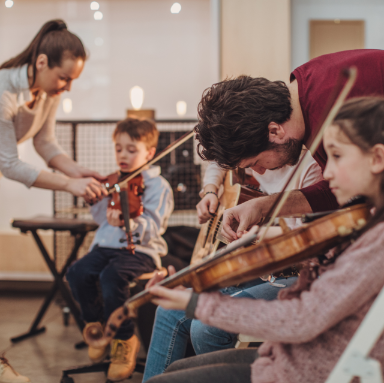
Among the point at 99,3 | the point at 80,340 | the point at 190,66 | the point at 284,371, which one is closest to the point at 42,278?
the point at 80,340

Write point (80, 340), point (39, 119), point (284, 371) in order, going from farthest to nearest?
point (80, 340)
point (39, 119)
point (284, 371)

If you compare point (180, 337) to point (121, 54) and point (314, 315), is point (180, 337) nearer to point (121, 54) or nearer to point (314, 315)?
point (314, 315)

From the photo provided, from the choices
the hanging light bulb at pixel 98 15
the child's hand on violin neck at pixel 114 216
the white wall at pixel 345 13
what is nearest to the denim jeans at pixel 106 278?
the child's hand on violin neck at pixel 114 216

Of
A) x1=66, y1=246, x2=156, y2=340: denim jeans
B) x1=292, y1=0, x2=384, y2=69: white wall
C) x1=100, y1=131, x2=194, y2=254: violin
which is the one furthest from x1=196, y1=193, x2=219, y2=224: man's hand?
x1=292, y1=0, x2=384, y2=69: white wall

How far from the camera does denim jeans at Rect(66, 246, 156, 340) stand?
1675 millimetres

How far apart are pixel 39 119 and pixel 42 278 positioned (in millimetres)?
1428

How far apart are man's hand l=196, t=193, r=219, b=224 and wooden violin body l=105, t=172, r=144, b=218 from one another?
351mm

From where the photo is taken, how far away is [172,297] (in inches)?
30.2

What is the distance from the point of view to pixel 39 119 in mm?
1979

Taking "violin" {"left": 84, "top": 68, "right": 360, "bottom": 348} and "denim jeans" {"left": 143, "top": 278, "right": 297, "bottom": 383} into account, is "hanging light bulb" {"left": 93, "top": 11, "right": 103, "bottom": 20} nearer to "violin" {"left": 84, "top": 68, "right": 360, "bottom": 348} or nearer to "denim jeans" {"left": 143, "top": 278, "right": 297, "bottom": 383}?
"denim jeans" {"left": 143, "top": 278, "right": 297, "bottom": 383}

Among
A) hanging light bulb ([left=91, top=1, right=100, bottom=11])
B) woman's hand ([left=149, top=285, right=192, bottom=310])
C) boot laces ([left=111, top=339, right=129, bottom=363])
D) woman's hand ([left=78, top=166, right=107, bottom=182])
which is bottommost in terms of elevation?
boot laces ([left=111, top=339, right=129, bottom=363])

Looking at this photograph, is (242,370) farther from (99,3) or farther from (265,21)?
(99,3)

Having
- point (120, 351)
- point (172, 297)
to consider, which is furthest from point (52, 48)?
point (172, 297)

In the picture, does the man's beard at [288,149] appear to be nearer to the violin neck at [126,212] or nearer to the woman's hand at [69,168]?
the violin neck at [126,212]
